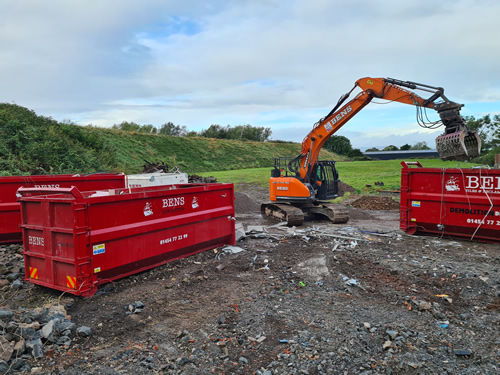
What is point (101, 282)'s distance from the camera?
572 centimetres

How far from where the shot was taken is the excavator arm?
377 inches

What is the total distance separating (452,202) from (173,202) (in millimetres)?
6962

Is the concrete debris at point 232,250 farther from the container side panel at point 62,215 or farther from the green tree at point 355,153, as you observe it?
the green tree at point 355,153

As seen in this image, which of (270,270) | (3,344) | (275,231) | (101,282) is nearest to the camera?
(3,344)

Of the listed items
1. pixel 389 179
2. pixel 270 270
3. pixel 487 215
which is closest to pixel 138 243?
pixel 270 270

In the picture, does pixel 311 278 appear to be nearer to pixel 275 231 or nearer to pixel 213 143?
pixel 275 231

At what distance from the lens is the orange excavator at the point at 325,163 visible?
1004 cm

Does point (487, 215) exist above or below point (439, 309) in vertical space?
above

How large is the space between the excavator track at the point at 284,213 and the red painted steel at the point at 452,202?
3442 millimetres

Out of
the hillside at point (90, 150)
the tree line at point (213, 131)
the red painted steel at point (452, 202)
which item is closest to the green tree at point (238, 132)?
Answer: the tree line at point (213, 131)

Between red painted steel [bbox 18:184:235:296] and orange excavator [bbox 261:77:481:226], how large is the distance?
609 centimetres

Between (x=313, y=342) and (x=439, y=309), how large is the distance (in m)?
2.13

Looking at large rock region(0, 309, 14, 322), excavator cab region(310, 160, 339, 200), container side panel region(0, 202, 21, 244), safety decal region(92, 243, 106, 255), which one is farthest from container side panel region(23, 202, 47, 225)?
excavator cab region(310, 160, 339, 200)

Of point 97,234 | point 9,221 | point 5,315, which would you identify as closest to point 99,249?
point 97,234
